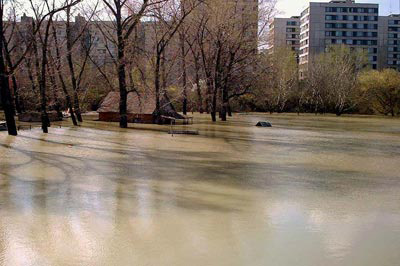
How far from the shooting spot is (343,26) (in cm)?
9575

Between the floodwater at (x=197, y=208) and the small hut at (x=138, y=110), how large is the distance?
15.7 meters

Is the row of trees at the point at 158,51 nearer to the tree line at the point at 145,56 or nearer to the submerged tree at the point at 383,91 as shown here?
the tree line at the point at 145,56

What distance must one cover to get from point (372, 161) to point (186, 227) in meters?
9.09

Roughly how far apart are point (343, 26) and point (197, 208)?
309 feet

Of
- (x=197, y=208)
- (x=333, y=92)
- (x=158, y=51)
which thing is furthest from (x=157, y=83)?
(x=333, y=92)

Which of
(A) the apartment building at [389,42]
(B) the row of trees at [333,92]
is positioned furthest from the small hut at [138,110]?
(A) the apartment building at [389,42]

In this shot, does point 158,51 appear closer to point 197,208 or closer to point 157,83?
point 157,83

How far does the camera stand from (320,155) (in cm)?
1570

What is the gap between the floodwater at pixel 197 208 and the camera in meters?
6.04

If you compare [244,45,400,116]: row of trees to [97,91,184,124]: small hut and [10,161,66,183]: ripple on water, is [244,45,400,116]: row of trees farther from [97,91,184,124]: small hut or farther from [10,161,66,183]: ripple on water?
Result: [10,161,66,183]: ripple on water

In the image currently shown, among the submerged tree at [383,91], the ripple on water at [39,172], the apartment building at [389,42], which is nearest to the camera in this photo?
the ripple on water at [39,172]

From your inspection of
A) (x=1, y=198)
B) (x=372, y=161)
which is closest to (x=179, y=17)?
(x=372, y=161)

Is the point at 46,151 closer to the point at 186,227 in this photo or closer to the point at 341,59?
the point at 186,227

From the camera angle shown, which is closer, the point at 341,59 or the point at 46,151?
the point at 46,151
